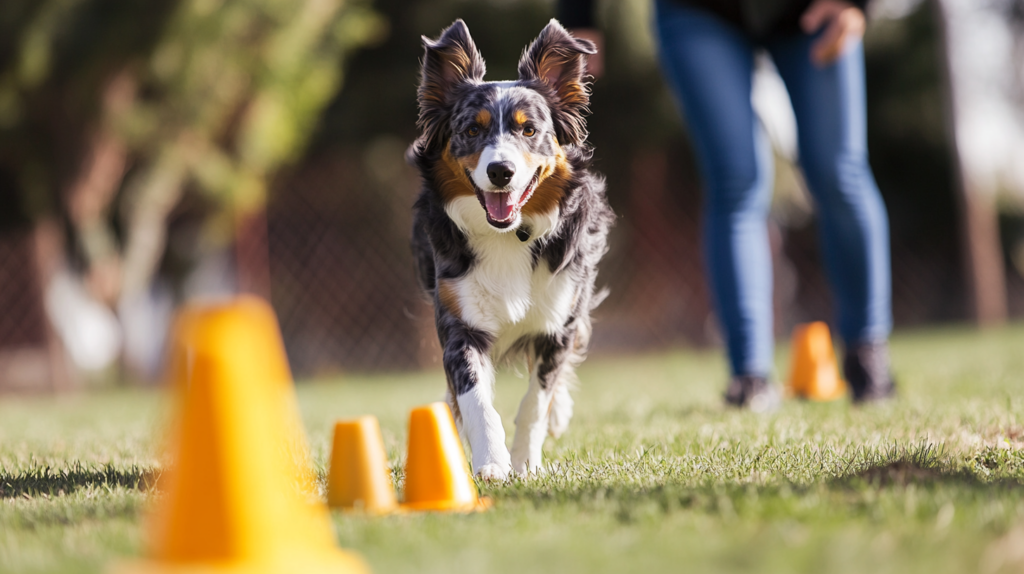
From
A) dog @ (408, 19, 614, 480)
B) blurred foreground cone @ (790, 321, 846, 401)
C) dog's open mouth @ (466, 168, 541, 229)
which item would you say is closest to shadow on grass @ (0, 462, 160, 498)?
dog @ (408, 19, 614, 480)

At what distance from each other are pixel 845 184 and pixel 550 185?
5.18 ft

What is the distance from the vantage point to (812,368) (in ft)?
15.0

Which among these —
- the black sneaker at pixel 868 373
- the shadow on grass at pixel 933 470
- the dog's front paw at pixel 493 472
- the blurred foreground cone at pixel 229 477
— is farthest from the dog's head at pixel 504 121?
the black sneaker at pixel 868 373

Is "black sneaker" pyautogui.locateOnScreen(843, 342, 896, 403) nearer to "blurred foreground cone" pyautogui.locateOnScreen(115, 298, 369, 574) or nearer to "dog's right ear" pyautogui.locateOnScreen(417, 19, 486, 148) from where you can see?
"dog's right ear" pyautogui.locateOnScreen(417, 19, 486, 148)

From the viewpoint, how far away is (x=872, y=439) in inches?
107

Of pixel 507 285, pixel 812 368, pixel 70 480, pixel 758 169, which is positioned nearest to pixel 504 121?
pixel 507 285

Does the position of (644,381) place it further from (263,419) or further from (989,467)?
(263,419)

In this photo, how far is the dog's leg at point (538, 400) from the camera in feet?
9.22

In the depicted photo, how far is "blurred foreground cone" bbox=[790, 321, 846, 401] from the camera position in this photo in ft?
14.8

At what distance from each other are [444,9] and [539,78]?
7.46 m

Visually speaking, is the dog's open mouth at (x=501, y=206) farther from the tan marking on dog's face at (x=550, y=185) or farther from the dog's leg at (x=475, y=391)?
the dog's leg at (x=475, y=391)

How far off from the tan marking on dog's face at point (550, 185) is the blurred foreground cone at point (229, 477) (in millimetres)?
1527

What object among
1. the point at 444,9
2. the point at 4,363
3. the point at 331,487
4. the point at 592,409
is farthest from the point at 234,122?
the point at 331,487

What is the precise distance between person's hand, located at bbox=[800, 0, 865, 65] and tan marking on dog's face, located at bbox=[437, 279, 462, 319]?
1.98m
